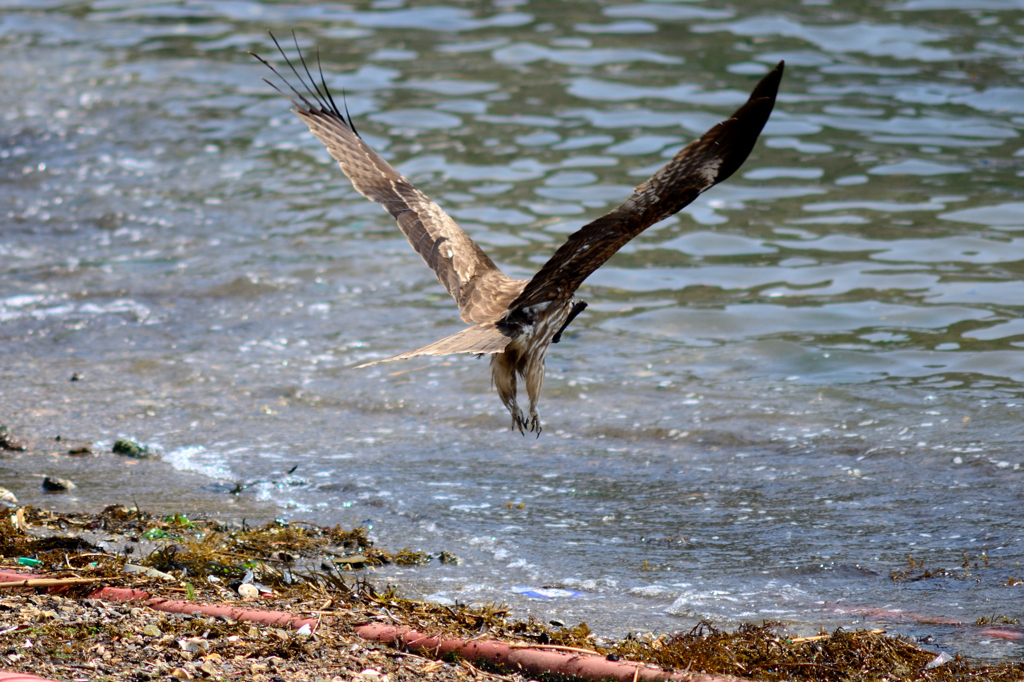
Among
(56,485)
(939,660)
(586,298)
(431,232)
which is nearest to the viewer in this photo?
(939,660)

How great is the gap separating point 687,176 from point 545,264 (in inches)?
32.8

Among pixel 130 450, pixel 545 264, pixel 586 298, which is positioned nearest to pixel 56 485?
pixel 130 450

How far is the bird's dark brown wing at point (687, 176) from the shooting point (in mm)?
4355

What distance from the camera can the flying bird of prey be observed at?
451 cm

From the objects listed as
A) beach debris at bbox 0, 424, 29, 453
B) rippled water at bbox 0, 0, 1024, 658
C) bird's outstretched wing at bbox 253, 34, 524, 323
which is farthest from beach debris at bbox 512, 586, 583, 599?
beach debris at bbox 0, 424, 29, 453

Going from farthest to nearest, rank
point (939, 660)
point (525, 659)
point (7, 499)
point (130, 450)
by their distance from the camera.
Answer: point (130, 450), point (7, 499), point (939, 660), point (525, 659)

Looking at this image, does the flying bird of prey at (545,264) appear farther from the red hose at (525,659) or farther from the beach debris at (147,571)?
the beach debris at (147,571)

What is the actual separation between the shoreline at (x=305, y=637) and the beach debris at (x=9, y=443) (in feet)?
5.58

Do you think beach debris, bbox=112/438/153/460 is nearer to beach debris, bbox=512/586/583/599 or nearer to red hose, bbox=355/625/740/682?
beach debris, bbox=512/586/583/599

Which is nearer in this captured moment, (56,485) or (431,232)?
(56,485)

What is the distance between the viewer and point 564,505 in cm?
579

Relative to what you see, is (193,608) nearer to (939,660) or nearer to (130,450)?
(130,450)

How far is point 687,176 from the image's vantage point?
453 centimetres

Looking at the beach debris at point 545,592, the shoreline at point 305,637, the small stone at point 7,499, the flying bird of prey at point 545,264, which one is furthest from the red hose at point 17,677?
the small stone at point 7,499
